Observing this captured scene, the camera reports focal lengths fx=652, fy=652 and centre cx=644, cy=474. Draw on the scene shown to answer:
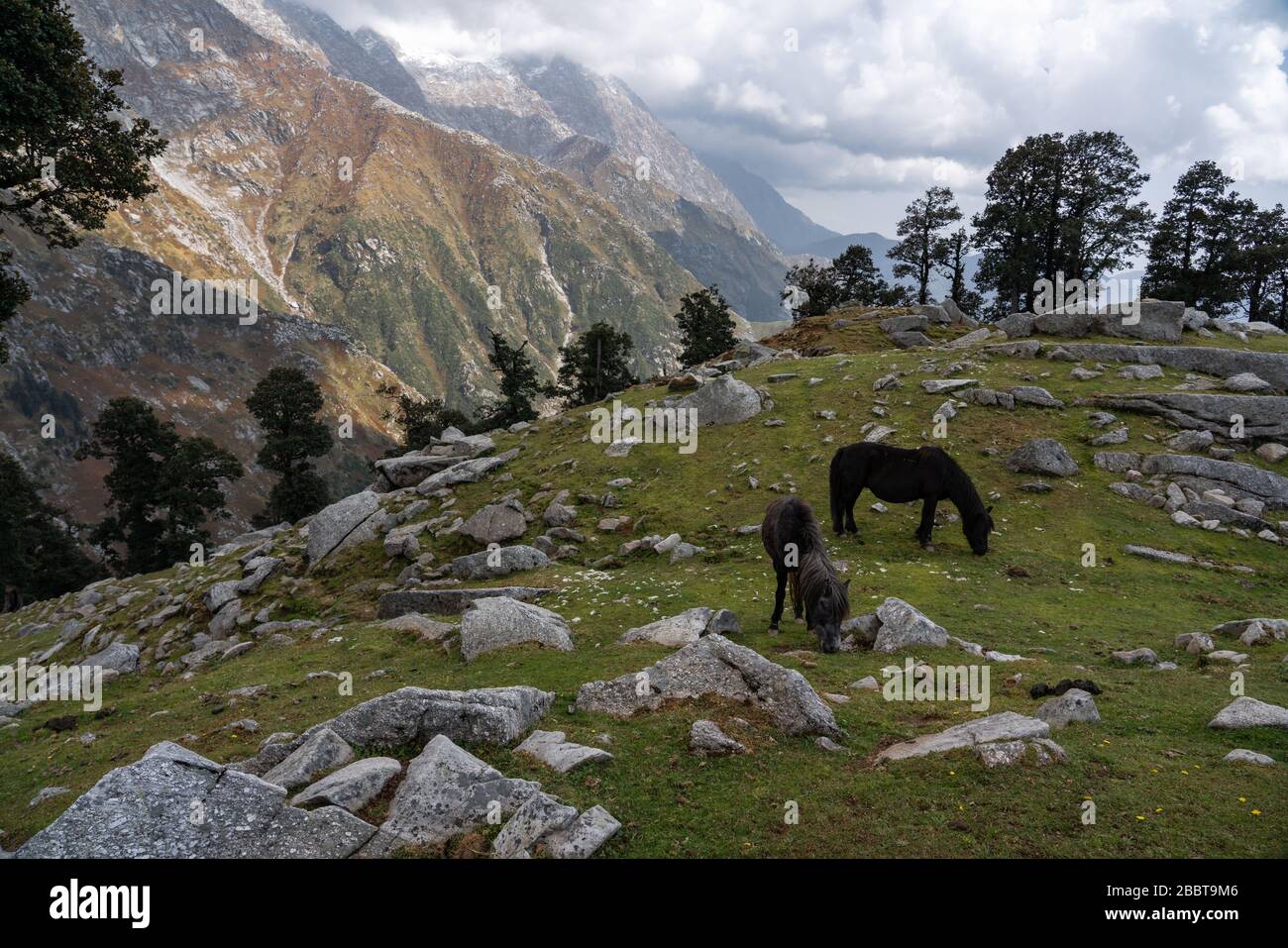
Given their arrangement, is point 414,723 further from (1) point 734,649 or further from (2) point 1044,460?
(2) point 1044,460

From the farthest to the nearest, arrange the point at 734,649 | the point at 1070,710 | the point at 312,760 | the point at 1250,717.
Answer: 1. the point at 734,649
2. the point at 1070,710
3. the point at 1250,717
4. the point at 312,760

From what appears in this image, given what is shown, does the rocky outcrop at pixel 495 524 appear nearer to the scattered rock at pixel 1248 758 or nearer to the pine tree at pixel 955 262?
the scattered rock at pixel 1248 758

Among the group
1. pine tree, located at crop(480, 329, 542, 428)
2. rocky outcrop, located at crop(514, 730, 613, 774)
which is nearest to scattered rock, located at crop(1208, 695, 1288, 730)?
rocky outcrop, located at crop(514, 730, 613, 774)

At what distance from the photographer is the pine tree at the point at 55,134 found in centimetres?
1881

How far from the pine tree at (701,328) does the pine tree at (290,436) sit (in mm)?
46154

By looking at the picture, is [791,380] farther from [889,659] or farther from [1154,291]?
[1154,291]

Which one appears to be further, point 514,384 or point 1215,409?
point 514,384

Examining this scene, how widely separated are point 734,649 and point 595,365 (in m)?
68.5

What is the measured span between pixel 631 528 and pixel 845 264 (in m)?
72.1

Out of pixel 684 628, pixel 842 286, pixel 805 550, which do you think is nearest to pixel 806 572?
pixel 805 550

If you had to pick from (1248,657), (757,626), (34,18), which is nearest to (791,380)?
(757,626)

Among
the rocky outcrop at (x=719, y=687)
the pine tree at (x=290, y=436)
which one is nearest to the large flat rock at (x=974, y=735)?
the rocky outcrop at (x=719, y=687)

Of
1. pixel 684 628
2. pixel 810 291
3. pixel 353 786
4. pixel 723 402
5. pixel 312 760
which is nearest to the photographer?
pixel 353 786

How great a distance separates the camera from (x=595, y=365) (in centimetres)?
7888
